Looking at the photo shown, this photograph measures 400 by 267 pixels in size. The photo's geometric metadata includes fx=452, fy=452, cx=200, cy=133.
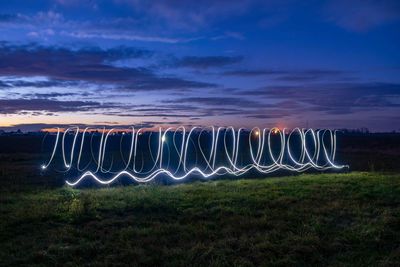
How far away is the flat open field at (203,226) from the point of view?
7391 mm

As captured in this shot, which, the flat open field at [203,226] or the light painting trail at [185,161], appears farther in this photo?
the light painting trail at [185,161]

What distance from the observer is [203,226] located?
919cm

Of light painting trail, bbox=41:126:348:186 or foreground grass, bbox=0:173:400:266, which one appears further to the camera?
light painting trail, bbox=41:126:348:186

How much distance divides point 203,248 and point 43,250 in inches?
107

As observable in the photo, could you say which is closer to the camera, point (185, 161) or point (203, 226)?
point (203, 226)

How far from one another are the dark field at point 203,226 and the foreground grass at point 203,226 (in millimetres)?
21

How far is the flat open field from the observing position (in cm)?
739

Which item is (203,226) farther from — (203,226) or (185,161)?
(185,161)

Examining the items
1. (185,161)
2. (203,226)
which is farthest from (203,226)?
(185,161)

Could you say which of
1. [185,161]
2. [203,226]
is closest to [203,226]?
[203,226]

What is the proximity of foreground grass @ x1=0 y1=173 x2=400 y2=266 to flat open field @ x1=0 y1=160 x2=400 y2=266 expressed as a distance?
0.02 m

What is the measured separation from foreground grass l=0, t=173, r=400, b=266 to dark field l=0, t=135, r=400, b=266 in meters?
0.02

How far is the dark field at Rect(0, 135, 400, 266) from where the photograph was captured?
7.39m

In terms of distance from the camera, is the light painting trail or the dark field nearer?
the dark field
